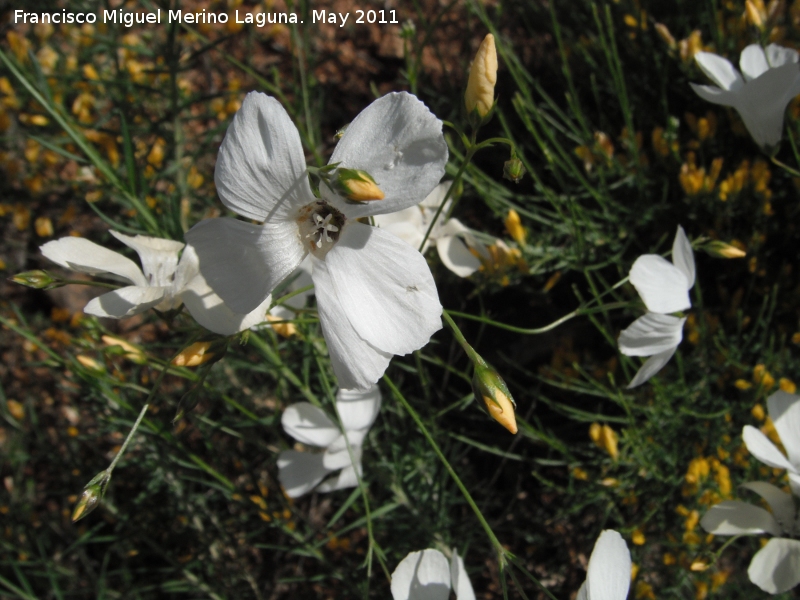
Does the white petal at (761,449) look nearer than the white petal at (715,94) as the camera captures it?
Yes

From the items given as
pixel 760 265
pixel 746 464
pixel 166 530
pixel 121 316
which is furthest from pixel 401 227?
pixel 166 530

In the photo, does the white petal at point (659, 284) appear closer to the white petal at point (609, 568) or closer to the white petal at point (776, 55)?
the white petal at point (609, 568)

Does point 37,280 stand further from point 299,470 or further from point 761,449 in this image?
point 761,449

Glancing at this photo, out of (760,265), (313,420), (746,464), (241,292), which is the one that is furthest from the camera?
(760,265)

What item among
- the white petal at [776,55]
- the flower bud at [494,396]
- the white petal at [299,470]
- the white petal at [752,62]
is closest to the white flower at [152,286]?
the flower bud at [494,396]

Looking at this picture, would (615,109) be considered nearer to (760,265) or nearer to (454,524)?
(760,265)
